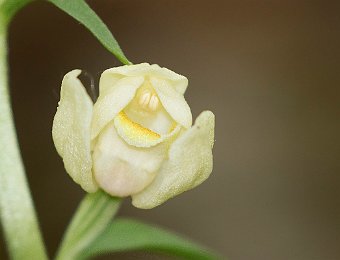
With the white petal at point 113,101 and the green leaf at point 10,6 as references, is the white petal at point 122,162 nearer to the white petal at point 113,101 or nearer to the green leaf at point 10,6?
the white petal at point 113,101

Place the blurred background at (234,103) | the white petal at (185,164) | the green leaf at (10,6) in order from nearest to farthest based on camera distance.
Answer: the white petal at (185,164), the green leaf at (10,6), the blurred background at (234,103)

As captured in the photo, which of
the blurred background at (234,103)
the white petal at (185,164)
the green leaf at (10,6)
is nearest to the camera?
the white petal at (185,164)

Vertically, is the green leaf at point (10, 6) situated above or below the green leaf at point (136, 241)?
above

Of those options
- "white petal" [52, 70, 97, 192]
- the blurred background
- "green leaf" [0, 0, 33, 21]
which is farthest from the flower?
the blurred background

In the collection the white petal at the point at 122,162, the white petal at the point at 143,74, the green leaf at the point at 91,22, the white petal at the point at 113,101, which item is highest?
the green leaf at the point at 91,22

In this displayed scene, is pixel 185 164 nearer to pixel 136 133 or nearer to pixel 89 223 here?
pixel 136 133

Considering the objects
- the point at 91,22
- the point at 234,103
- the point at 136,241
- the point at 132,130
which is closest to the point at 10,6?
the point at 91,22

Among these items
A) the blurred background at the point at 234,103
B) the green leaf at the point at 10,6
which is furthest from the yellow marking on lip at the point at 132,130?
the blurred background at the point at 234,103
